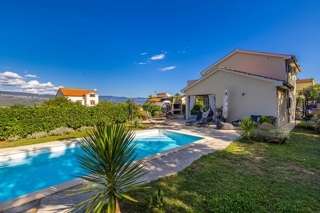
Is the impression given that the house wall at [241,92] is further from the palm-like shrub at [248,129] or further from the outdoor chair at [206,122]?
the palm-like shrub at [248,129]

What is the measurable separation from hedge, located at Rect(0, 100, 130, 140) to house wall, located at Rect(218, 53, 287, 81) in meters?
15.8

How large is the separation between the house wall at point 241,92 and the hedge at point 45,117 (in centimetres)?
1159

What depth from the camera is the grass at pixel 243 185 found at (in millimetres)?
3221

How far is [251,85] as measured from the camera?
45.0 ft

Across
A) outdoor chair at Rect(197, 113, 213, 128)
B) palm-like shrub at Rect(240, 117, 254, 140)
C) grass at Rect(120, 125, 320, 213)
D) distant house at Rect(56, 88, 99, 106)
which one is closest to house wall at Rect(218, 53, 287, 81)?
outdoor chair at Rect(197, 113, 213, 128)

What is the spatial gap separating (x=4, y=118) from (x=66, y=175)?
23.5 feet

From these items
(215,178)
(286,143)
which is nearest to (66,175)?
(215,178)

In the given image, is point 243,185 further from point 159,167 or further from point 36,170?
point 36,170

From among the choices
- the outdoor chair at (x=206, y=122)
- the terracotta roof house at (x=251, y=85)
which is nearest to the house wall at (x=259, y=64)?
the terracotta roof house at (x=251, y=85)

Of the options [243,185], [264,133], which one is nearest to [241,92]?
[264,133]

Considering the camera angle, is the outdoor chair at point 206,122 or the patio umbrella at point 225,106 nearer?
the outdoor chair at point 206,122

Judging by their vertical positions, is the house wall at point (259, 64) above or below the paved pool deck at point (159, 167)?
above

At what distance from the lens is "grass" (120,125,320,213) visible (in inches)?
127

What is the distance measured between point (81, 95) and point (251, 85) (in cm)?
5637
